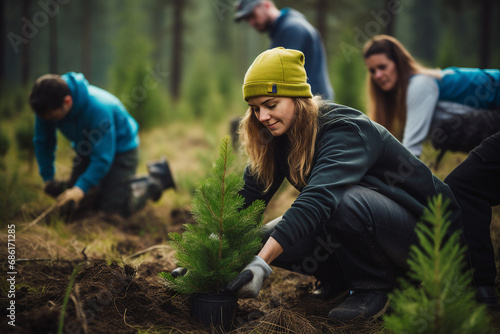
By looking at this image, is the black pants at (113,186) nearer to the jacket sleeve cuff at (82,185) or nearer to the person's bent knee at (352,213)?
the jacket sleeve cuff at (82,185)

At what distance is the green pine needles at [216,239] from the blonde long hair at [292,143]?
0.40 meters

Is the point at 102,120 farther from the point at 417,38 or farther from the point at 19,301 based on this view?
the point at 417,38

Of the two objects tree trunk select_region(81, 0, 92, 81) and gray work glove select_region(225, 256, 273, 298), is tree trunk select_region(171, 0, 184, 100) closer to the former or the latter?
tree trunk select_region(81, 0, 92, 81)

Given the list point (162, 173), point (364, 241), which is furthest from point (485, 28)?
point (364, 241)

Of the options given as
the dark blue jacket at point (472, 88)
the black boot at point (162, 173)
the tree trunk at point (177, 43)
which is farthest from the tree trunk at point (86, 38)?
the dark blue jacket at point (472, 88)

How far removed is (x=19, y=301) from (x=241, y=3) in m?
3.89

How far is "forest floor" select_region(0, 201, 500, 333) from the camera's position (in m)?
1.76

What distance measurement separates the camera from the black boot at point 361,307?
2096mm

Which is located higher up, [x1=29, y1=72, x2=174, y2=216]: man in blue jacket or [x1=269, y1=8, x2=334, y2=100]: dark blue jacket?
[x1=269, y1=8, x2=334, y2=100]: dark blue jacket

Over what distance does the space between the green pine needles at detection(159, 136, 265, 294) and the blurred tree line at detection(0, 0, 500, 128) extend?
7383 mm

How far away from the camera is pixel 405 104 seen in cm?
358


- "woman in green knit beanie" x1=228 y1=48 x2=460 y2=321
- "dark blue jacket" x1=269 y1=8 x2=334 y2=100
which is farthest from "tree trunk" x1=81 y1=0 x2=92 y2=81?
"woman in green knit beanie" x1=228 y1=48 x2=460 y2=321

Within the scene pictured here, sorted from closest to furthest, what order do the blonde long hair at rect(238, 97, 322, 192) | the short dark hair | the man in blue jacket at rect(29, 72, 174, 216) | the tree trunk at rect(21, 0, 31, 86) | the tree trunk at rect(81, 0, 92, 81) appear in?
1. the blonde long hair at rect(238, 97, 322, 192)
2. the short dark hair
3. the man in blue jacket at rect(29, 72, 174, 216)
4. the tree trunk at rect(21, 0, 31, 86)
5. the tree trunk at rect(81, 0, 92, 81)

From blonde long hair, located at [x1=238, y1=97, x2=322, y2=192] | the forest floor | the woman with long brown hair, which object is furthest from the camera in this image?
the woman with long brown hair
